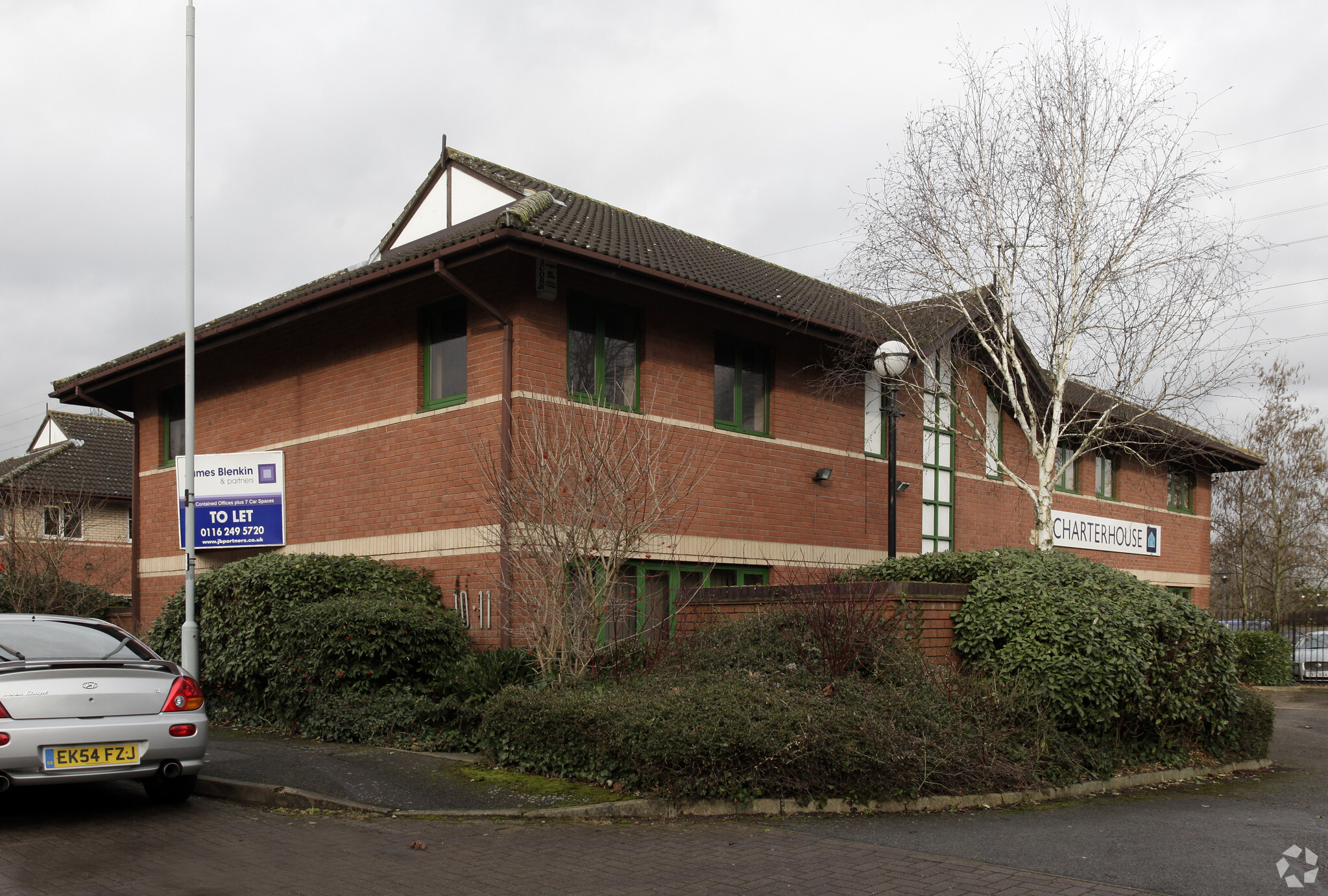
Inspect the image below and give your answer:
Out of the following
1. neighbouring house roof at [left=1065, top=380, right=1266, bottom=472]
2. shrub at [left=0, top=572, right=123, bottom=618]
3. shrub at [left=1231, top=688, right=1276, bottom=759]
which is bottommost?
shrub at [left=1231, top=688, right=1276, bottom=759]

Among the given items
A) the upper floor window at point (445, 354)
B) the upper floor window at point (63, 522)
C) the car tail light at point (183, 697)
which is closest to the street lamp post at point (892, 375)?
the upper floor window at point (445, 354)

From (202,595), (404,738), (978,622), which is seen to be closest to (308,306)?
(202,595)

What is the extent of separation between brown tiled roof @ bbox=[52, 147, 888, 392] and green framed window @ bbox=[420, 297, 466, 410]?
82cm

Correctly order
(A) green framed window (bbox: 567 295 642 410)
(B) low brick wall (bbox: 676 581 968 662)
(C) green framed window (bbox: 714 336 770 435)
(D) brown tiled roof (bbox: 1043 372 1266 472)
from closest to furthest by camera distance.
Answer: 1. (B) low brick wall (bbox: 676 581 968 662)
2. (A) green framed window (bbox: 567 295 642 410)
3. (C) green framed window (bbox: 714 336 770 435)
4. (D) brown tiled roof (bbox: 1043 372 1266 472)

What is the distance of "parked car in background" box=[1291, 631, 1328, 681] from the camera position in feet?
79.6

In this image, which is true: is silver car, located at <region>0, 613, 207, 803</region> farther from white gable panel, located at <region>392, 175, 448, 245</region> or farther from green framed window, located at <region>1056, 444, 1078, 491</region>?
green framed window, located at <region>1056, 444, 1078, 491</region>

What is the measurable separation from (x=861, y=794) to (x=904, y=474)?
34.5 feet

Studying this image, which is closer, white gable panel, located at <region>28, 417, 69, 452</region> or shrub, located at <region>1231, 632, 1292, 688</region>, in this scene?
shrub, located at <region>1231, 632, 1292, 688</region>

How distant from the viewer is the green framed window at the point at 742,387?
1520 cm

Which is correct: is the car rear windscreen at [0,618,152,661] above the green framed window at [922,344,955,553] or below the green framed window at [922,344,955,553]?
below

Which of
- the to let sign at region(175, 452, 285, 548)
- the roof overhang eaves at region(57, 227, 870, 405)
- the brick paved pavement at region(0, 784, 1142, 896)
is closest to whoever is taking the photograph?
the brick paved pavement at region(0, 784, 1142, 896)

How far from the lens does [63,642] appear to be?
812 cm

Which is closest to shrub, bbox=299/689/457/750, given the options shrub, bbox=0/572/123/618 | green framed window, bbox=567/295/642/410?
green framed window, bbox=567/295/642/410

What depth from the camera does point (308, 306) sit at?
14.3m
